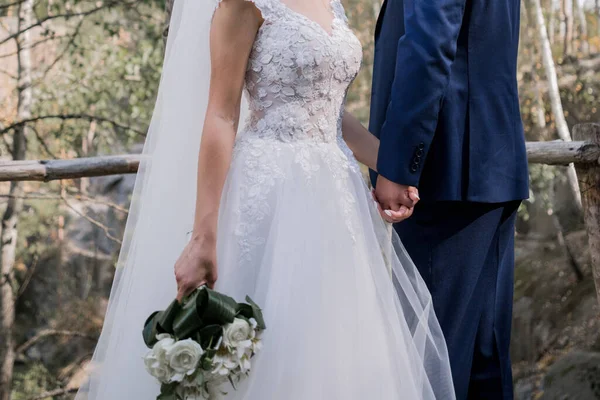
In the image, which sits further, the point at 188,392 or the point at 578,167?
the point at 578,167

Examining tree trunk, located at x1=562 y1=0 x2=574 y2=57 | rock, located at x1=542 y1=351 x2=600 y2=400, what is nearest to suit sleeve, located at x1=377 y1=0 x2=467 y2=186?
rock, located at x1=542 y1=351 x2=600 y2=400

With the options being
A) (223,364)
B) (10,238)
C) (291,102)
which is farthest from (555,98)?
(223,364)

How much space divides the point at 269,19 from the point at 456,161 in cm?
65

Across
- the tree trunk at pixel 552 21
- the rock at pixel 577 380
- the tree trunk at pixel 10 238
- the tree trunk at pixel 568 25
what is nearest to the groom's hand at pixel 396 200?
the rock at pixel 577 380

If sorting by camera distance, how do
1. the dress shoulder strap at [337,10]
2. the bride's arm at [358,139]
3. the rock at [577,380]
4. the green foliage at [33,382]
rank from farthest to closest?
the green foliage at [33,382] → the rock at [577,380] → the bride's arm at [358,139] → the dress shoulder strap at [337,10]

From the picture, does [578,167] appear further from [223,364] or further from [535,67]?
[535,67]

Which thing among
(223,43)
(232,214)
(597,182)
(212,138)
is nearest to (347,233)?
(232,214)

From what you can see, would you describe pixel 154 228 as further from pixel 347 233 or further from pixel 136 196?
Result: pixel 347 233

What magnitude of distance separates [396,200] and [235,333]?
64cm

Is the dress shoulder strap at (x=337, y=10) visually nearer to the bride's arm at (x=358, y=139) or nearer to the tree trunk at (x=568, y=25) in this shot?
the bride's arm at (x=358, y=139)

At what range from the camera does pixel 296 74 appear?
1735mm

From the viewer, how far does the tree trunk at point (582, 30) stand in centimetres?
848

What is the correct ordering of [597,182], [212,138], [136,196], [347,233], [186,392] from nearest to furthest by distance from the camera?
[186,392] < [212,138] < [347,233] < [136,196] < [597,182]

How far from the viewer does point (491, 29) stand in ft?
6.33
